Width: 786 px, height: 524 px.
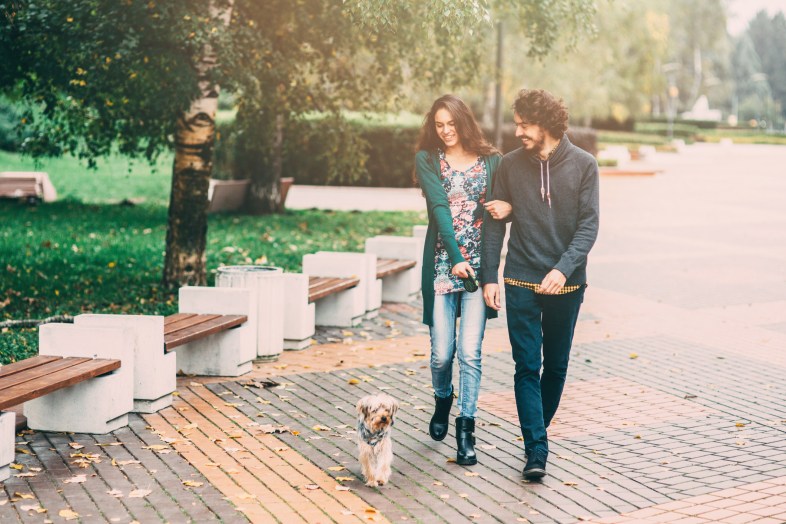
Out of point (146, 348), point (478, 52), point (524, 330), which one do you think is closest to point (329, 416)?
point (146, 348)

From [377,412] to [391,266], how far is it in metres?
6.02

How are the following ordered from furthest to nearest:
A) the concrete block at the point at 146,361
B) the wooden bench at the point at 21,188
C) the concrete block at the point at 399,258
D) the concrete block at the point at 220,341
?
1. the wooden bench at the point at 21,188
2. the concrete block at the point at 399,258
3. the concrete block at the point at 220,341
4. the concrete block at the point at 146,361

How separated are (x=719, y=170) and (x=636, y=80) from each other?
11075 mm

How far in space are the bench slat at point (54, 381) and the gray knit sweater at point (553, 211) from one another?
2.38 metres

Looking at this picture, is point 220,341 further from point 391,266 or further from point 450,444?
Answer: point 391,266

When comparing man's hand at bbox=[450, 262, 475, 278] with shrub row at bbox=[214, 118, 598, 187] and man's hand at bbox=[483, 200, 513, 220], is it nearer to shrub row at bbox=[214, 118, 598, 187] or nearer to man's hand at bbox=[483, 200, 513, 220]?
man's hand at bbox=[483, 200, 513, 220]

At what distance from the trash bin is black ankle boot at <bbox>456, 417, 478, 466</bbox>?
9.38 ft

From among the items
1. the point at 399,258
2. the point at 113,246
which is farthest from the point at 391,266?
the point at 113,246

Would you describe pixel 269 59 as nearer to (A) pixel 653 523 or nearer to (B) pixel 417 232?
(B) pixel 417 232

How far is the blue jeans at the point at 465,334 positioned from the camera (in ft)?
19.4

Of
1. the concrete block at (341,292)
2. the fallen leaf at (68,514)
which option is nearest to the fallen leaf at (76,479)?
the fallen leaf at (68,514)

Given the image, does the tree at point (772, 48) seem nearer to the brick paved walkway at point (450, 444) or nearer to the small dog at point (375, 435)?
the brick paved walkway at point (450, 444)

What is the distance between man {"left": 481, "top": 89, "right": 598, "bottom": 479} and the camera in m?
5.60

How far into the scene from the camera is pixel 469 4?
8.20m
